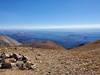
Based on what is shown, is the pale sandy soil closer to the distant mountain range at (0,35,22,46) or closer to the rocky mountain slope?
the rocky mountain slope

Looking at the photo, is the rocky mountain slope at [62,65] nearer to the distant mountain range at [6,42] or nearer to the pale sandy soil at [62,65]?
the pale sandy soil at [62,65]

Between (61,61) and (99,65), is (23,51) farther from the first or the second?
(99,65)

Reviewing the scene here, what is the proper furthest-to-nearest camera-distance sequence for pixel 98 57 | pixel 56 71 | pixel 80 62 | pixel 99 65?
pixel 98 57 → pixel 80 62 → pixel 99 65 → pixel 56 71

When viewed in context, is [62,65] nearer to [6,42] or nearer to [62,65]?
[62,65]

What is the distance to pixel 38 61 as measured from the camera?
728 inches

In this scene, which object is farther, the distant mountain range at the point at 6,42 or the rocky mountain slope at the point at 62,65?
the distant mountain range at the point at 6,42

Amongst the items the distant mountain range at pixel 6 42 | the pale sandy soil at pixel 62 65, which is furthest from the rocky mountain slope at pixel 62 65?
the distant mountain range at pixel 6 42

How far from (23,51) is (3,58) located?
5689 mm

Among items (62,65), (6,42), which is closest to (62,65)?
(62,65)

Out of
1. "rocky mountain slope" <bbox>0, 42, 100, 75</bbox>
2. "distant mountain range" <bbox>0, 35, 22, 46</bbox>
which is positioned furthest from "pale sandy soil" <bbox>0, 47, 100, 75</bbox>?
"distant mountain range" <bbox>0, 35, 22, 46</bbox>

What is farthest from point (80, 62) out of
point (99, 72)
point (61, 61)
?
point (99, 72)

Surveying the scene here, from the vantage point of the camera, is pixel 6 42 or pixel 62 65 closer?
pixel 62 65

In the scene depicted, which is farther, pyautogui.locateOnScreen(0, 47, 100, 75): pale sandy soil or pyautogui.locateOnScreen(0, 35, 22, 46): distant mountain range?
pyautogui.locateOnScreen(0, 35, 22, 46): distant mountain range

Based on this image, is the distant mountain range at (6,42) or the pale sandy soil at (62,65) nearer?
the pale sandy soil at (62,65)
